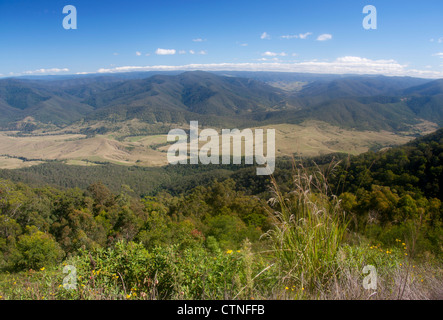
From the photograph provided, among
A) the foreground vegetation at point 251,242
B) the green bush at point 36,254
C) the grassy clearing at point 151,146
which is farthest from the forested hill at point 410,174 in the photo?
the grassy clearing at point 151,146

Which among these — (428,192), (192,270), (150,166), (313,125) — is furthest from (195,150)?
(192,270)

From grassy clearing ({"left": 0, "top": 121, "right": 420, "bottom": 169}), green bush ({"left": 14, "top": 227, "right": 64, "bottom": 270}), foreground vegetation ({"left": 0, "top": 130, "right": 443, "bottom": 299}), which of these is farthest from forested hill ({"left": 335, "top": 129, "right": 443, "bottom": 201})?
grassy clearing ({"left": 0, "top": 121, "right": 420, "bottom": 169})

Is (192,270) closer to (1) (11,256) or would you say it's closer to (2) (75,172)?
(1) (11,256)

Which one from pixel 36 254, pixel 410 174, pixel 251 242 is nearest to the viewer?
pixel 251 242

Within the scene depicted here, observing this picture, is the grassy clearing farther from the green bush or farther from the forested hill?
the green bush

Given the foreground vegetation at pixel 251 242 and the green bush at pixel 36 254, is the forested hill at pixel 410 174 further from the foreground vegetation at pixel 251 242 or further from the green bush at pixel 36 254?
the green bush at pixel 36 254

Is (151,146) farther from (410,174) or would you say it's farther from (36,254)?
(36,254)

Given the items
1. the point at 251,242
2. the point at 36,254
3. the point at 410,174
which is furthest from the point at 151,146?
the point at 251,242

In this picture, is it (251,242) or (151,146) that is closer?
(251,242)
